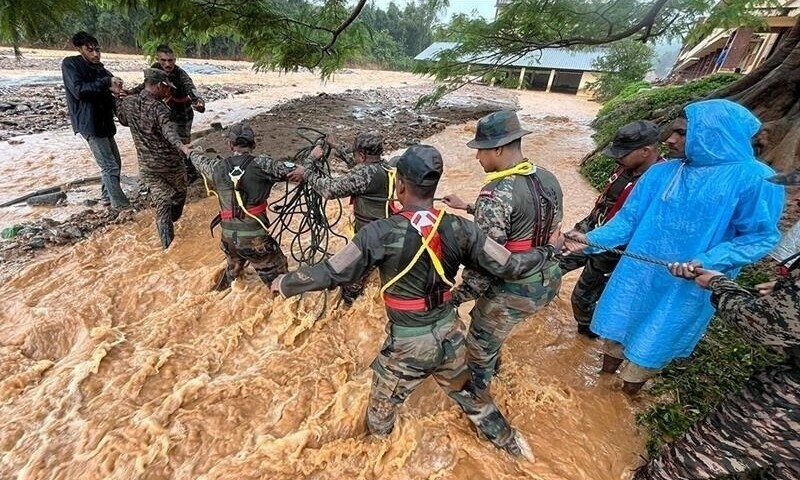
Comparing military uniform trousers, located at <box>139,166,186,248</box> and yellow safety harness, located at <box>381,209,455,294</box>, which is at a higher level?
yellow safety harness, located at <box>381,209,455,294</box>

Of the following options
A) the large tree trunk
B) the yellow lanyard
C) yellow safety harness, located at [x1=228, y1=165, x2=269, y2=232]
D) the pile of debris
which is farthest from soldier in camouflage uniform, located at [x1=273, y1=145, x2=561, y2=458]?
the pile of debris

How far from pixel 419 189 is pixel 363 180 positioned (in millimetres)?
1368

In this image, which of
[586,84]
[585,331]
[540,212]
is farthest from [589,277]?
[586,84]

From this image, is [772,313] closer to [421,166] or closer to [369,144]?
[421,166]

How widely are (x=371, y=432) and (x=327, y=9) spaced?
23.9 feet

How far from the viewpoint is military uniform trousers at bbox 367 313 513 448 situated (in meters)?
2.22

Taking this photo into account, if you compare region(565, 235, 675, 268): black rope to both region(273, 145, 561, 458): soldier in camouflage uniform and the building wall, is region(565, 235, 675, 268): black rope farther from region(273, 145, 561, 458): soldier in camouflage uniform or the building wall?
the building wall

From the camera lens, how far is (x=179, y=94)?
226 inches

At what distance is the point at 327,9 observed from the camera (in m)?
7.39

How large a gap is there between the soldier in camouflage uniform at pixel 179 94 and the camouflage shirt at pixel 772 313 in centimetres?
580

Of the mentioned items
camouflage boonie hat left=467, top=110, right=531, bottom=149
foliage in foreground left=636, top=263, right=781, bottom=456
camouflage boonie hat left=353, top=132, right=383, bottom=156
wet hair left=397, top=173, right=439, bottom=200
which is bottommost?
foliage in foreground left=636, top=263, right=781, bottom=456

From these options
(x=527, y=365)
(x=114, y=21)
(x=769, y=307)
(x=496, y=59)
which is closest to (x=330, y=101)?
(x=496, y=59)

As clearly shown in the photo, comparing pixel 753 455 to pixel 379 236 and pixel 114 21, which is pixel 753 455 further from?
pixel 114 21

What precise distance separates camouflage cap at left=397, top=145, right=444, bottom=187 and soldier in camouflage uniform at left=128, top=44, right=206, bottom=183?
455cm
